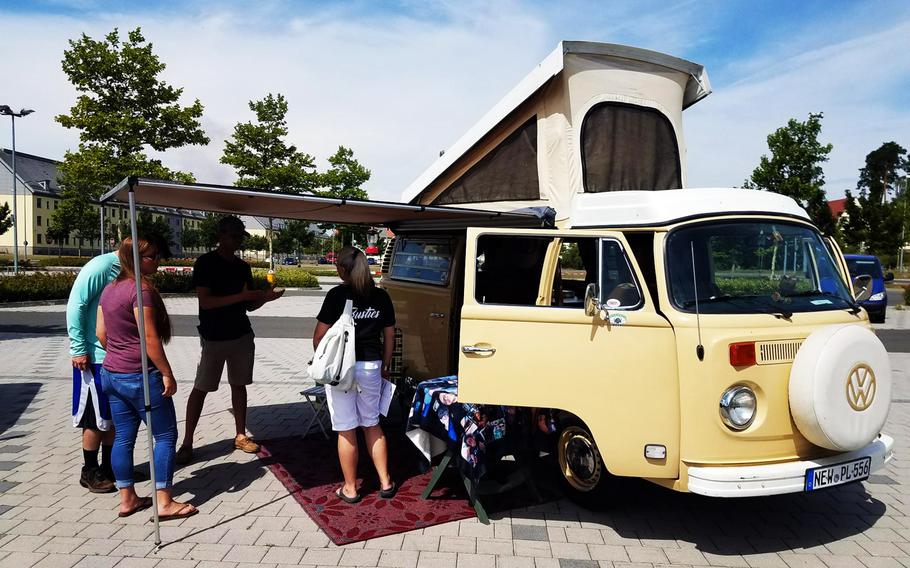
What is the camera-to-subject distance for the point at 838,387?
3.79 metres

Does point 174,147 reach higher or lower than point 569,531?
higher

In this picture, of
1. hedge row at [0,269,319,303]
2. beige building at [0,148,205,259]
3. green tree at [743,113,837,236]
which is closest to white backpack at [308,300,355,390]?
hedge row at [0,269,319,303]

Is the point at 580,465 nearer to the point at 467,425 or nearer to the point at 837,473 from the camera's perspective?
the point at 467,425

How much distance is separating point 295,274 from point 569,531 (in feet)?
97.2

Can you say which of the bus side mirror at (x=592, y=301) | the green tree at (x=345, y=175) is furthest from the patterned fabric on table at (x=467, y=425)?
the green tree at (x=345, y=175)

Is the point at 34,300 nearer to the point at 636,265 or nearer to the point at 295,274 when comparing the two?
the point at 295,274

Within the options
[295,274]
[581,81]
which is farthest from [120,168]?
[581,81]

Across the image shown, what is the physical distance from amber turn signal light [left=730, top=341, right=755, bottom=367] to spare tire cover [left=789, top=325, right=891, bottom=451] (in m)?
0.31

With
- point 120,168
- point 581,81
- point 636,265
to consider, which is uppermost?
point 120,168

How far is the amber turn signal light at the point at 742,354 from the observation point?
381 centimetres

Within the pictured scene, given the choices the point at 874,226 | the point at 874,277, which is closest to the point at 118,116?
the point at 874,277

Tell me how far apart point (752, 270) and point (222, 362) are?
4.67 m

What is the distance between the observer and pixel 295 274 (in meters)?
32.4

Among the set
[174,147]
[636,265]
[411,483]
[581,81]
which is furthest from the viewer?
[174,147]
